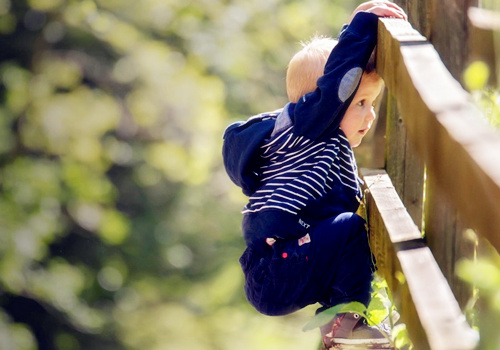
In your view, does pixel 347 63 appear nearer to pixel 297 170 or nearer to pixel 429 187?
pixel 297 170

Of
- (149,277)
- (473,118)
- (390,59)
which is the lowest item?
(149,277)

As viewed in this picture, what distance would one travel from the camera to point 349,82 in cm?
221

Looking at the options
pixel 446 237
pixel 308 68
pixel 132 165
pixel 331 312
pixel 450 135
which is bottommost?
pixel 132 165

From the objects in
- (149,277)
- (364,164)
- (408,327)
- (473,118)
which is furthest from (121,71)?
(473,118)

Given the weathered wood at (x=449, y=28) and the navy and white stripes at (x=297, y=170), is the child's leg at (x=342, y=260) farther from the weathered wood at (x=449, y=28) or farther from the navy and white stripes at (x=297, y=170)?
the weathered wood at (x=449, y=28)

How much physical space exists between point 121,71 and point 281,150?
5818 millimetres

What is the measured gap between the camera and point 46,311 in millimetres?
7965

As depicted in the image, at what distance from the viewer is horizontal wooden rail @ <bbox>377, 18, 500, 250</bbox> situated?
2.99ft

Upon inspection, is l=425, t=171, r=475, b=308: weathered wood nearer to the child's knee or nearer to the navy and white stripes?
the child's knee

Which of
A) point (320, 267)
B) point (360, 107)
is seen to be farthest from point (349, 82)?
point (320, 267)

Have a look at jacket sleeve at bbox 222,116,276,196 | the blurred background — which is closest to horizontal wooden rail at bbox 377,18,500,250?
jacket sleeve at bbox 222,116,276,196

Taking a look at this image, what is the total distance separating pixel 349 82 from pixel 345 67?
40 mm

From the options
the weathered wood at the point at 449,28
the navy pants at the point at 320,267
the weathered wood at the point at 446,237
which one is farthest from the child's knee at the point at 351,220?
the weathered wood at the point at 449,28

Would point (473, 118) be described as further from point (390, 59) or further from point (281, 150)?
point (281, 150)
